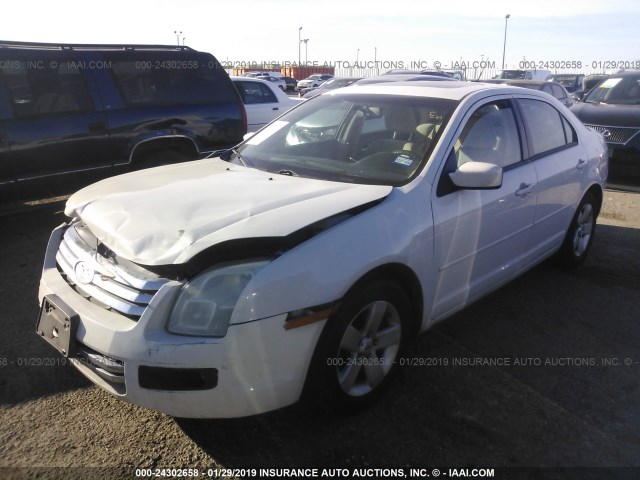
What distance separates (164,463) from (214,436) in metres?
0.28

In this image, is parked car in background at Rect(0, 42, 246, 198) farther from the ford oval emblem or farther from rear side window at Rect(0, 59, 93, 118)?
the ford oval emblem

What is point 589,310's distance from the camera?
4.24m

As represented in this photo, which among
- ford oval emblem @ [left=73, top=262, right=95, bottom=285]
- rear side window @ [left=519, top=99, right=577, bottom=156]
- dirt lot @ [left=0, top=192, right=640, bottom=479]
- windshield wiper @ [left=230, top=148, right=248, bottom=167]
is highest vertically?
rear side window @ [left=519, top=99, right=577, bottom=156]

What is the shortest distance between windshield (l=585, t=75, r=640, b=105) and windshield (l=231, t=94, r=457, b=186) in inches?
303

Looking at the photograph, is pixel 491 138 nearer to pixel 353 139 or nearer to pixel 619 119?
pixel 353 139

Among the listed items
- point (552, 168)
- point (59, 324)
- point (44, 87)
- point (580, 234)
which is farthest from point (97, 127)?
point (580, 234)

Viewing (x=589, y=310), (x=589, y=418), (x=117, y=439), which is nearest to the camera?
(x=117, y=439)

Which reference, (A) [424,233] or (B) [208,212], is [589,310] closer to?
(A) [424,233]

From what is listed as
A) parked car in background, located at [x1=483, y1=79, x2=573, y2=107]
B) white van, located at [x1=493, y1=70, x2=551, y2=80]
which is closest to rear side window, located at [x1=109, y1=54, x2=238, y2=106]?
parked car in background, located at [x1=483, y1=79, x2=573, y2=107]

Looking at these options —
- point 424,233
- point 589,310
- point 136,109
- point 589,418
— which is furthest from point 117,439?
point 136,109

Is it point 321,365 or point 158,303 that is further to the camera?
point 321,365

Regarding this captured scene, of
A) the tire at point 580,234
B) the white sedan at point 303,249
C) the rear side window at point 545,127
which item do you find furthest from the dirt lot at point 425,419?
the rear side window at point 545,127

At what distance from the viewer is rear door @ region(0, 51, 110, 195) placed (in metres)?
5.50

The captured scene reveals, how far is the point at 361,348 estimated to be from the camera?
9.04ft
